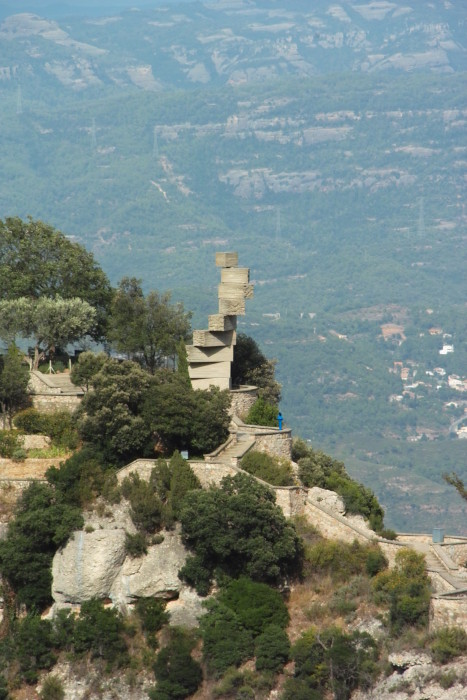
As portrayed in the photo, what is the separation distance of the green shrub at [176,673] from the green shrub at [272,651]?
225 cm

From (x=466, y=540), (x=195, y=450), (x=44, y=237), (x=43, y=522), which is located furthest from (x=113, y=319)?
(x=466, y=540)

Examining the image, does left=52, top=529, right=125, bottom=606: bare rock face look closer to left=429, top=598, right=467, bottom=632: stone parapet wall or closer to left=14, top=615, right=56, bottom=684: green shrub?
left=14, top=615, right=56, bottom=684: green shrub

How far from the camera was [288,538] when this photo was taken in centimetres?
5634

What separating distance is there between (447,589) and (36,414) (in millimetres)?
19361

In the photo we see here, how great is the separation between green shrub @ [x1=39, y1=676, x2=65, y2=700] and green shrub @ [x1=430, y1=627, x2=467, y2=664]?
13215 millimetres

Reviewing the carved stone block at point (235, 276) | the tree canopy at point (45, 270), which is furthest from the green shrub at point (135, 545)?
the tree canopy at point (45, 270)

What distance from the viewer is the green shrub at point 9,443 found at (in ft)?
202

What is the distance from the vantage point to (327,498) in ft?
197

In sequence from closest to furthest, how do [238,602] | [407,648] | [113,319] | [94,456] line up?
[407,648], [238,602], [94,456], [113,319]

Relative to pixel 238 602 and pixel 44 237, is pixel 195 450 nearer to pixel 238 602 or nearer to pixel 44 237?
pixel 238 602

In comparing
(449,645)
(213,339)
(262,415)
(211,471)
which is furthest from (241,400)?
(449,645)

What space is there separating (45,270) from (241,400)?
13652mm

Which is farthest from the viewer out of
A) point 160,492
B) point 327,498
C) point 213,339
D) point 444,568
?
point 213,339

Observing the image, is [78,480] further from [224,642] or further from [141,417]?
[224,642]
